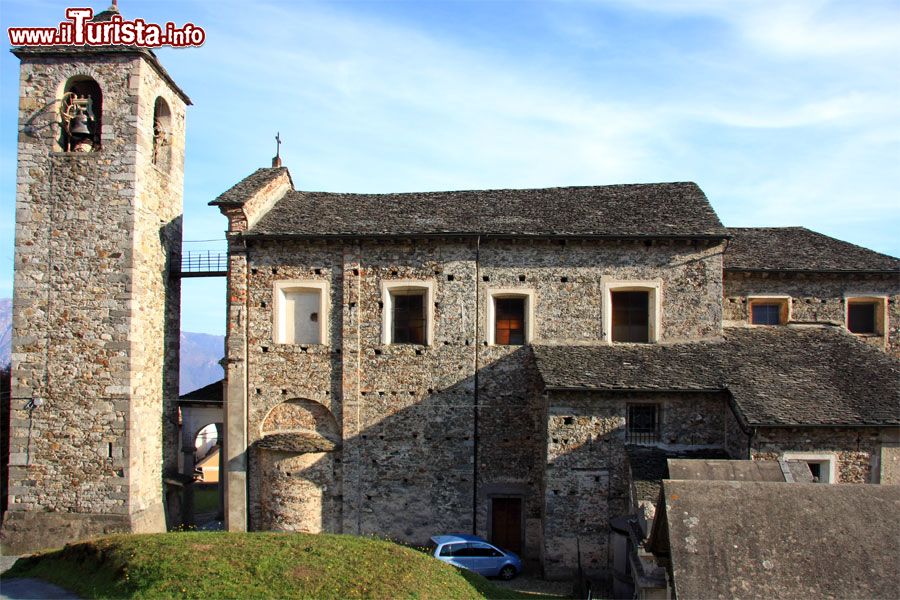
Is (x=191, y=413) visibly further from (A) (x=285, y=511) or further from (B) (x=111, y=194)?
(B) (x=111, y=194)

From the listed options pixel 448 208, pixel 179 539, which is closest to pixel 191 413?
pixel 179 539

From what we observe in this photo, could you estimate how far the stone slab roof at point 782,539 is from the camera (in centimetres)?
742

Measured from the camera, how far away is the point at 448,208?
2309 centimetres

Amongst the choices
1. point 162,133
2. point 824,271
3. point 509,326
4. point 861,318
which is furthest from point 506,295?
point 162,133

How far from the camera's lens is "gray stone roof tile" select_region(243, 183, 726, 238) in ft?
69.6

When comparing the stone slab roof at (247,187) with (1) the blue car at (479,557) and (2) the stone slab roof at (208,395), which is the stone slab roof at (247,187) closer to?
(2) the stone slab roof at (208,395)

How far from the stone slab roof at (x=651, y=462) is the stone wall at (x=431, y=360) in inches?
125

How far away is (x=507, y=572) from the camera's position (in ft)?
61.0

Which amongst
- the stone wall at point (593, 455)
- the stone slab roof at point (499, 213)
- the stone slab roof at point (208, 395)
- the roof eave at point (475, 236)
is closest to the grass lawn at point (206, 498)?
the stone slab roof at point (208, 395)

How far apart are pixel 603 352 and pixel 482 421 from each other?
3892 mm

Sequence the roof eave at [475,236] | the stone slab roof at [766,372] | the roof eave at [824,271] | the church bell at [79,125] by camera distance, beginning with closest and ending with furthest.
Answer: the stone slab roof at [766,372] → the church bell at [79,125] → the roof eave at [475,236] → the roof eave at [824,271]

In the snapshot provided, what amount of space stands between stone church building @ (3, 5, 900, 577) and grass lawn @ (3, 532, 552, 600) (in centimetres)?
472

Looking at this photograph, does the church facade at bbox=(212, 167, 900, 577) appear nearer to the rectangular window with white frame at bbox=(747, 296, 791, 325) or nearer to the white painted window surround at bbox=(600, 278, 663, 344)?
the white painted window surround at bbox=(600, 278, 663, 344)

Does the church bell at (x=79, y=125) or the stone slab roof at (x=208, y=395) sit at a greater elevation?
the church bell at (x=79, y=125)
